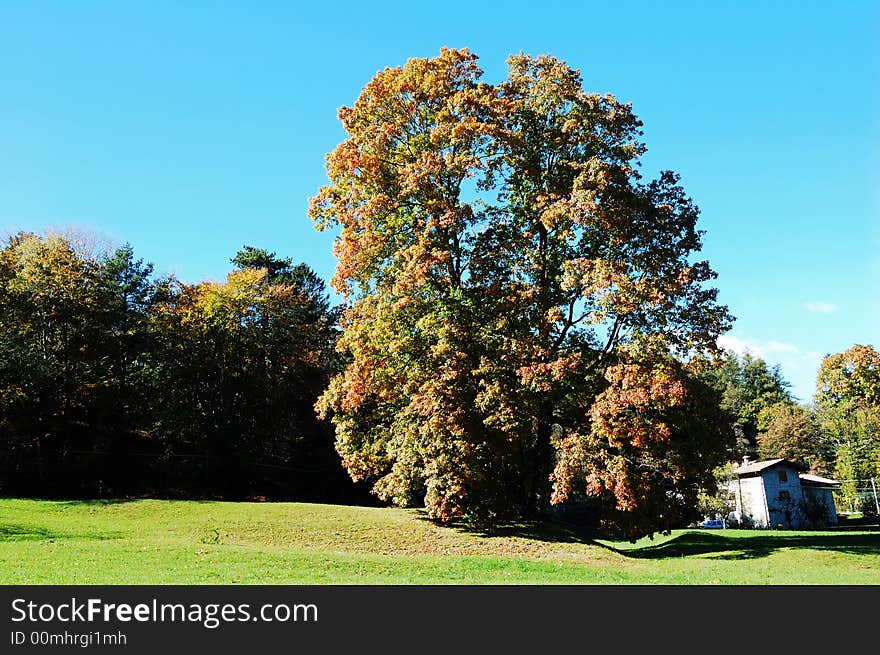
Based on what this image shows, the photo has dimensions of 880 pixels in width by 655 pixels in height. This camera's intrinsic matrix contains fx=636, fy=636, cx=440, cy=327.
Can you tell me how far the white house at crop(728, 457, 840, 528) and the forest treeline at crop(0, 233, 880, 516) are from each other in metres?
5.43

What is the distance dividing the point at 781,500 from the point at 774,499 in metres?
0.59

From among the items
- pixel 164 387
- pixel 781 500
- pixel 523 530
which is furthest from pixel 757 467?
pixel 164 387

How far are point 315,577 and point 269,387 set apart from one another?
27153mm

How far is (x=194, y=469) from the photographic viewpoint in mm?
37219

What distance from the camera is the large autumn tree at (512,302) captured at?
66.7ft

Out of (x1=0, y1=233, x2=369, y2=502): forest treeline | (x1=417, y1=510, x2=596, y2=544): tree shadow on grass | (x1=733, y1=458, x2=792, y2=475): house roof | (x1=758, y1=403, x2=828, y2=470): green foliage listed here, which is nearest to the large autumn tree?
(x1=417, y1=510, x2=596, y2=544): tree shadow on grass

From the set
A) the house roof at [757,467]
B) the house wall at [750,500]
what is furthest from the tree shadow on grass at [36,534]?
the house wall at [750,500]

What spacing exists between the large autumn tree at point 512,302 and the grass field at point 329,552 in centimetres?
191

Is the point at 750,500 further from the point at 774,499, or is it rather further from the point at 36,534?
the point at 36,534

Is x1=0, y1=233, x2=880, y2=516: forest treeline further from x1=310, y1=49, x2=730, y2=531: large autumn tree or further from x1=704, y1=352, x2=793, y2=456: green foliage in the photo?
x1=704, y1=352, x2=793, y2=456: green foliage

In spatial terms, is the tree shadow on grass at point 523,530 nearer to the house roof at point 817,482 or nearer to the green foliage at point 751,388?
the house roof at point 817,482

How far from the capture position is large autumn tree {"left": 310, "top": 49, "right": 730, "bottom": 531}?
20.3m
